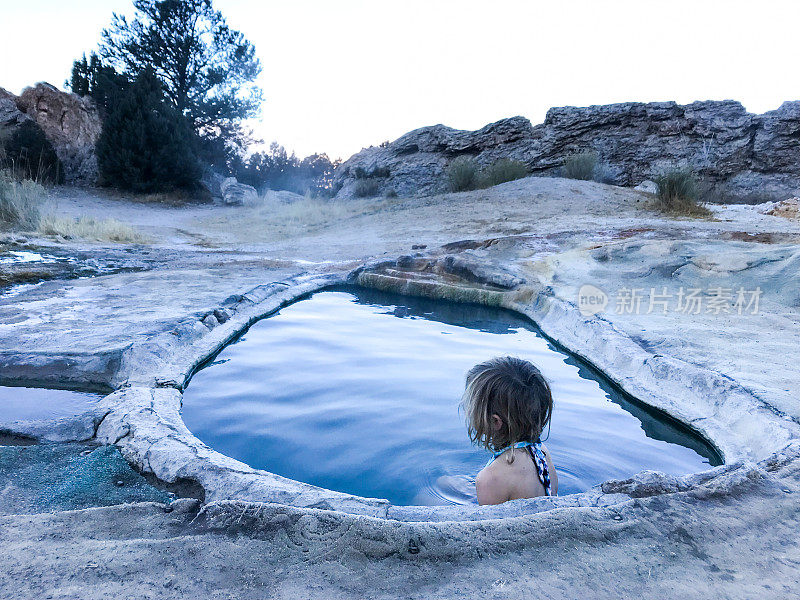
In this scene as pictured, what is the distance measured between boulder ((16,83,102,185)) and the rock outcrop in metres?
7.00

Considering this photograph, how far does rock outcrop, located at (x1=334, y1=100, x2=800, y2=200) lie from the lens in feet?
49.1

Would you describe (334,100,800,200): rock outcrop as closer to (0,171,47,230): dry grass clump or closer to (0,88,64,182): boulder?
(0,88,64,182): boulder

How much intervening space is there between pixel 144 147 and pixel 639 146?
12812 millimetres

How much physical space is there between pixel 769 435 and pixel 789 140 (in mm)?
15345

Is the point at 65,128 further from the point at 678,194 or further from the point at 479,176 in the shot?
the point at 678,194

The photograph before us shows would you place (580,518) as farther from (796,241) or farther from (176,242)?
(176,242)

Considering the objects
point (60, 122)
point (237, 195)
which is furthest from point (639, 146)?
point (60, 122)

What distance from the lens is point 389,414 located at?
301 centimetres

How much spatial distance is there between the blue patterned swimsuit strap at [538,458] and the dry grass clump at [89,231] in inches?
306

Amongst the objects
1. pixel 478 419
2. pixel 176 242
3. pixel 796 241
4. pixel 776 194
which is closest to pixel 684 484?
pixel 478 419

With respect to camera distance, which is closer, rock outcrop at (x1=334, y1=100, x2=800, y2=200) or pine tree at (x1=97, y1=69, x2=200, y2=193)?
rock outcrop at (x1=334, y1=100, x2=800, y2=200)

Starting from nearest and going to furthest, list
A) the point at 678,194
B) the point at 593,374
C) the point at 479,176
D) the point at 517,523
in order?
1. the point at 517,523
2. the point at 593,374
3. the point at 678,194
4. the point at 479,176

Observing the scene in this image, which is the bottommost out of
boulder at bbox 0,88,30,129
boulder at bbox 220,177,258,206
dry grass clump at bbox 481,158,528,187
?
boulder at bbox 220,177,258,206

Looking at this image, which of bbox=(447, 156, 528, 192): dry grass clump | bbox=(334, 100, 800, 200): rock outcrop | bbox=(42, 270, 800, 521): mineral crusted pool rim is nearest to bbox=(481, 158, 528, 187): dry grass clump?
bbox=(447, 156, 528, 192): dry grass clump
